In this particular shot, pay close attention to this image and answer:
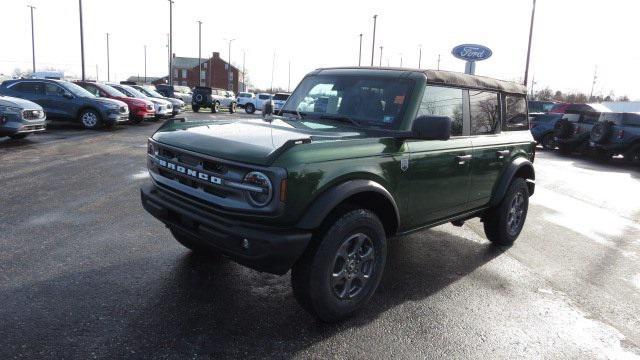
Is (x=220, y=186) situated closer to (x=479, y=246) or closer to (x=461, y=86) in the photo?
(x=461, y=86)

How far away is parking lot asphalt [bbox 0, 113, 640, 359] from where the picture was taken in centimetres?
324

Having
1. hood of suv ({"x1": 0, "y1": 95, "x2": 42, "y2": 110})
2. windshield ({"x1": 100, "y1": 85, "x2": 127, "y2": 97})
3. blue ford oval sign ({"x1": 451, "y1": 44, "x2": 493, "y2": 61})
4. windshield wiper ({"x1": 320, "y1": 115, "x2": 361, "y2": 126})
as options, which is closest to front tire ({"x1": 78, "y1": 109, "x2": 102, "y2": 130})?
windshield ({"x1": 100, "y1": 85, "x2": 127, "y2": 97})

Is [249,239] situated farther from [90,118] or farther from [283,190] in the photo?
[90,118]

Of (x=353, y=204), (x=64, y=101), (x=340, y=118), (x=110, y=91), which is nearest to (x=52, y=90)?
(x=64, y=101)

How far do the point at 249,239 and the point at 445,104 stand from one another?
7.89 feet

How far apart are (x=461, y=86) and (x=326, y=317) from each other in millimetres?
2633

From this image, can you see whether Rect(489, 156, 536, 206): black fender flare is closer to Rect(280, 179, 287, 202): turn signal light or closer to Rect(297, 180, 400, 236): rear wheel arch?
Rect(297, 180, 400, 236): rear wheel arch

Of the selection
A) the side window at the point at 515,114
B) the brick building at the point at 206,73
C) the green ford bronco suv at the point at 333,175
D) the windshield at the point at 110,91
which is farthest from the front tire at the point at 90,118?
the brick building at the point at 206,73

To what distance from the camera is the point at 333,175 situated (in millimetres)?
3279

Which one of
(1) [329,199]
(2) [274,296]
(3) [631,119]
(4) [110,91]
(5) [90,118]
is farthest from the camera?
(4) [110,91]

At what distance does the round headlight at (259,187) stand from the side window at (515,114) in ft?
11.2

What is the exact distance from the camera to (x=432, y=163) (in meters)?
4.14

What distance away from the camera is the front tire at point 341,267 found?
3287 millimetres

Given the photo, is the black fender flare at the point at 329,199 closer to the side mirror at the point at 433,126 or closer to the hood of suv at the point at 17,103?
the side mirror at the point at 433,126
